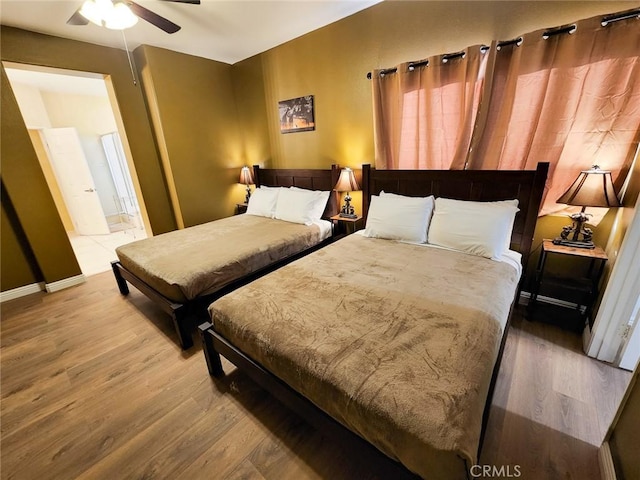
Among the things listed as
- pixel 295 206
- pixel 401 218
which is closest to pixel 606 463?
pixel 401 218

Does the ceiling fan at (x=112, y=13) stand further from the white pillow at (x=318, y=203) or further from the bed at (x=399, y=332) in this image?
the bed at (x=399, y=332)

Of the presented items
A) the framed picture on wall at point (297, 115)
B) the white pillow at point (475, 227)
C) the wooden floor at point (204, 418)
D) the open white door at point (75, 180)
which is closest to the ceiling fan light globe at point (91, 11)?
the framed picture on wall at point (297, 115)

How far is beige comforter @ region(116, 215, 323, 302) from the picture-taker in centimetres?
202

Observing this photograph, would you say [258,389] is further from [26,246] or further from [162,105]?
[162,105]

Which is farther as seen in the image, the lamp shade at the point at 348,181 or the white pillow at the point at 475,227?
the lamp shade at the point at 348,181

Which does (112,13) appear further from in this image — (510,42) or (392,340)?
(510,42)

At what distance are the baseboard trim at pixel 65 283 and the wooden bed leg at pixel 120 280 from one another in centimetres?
82

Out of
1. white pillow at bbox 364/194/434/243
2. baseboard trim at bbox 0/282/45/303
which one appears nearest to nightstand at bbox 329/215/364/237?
white pillow at bbox 364/194/434/243

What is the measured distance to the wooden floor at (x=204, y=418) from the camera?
1238mm

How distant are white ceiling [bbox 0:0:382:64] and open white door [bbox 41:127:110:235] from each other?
261cm

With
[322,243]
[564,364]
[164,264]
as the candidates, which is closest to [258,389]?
[164,264]

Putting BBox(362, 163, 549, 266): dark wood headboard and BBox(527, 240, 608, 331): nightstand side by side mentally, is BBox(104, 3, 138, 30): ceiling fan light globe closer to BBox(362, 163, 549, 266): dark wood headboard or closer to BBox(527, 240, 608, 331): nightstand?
BBox(362, 163, 549, 266): dark wood headboard

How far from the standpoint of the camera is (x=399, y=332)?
1.20 metres

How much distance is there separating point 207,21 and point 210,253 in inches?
92.9
